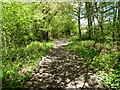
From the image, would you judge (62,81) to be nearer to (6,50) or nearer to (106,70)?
(106,70)

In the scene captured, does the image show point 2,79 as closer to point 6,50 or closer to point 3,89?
point 3,89

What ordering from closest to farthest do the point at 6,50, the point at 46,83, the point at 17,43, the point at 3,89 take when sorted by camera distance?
the point at 3,89
the point at 46,83
the point at 6,50
the point at 17,43

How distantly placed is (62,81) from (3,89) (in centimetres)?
244

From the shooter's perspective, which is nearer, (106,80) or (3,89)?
(3,89)

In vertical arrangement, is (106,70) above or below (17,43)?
below

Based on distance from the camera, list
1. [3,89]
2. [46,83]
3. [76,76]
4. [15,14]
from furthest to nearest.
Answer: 1. [15,14]
2. [76,76]
3. [46,83]
4. [3,89]

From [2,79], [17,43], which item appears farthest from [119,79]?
[17,43]

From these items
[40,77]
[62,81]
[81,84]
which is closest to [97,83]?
[81,84]

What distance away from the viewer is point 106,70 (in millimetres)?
4656

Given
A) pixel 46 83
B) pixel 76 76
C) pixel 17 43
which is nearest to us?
pixel 46 83

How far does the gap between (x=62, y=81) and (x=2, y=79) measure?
110 inches

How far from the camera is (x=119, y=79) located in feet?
11.9

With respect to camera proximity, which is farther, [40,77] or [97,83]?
[40,77]

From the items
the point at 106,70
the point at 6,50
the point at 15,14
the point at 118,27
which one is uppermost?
the point at 15,14
